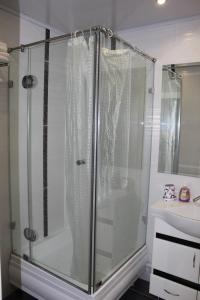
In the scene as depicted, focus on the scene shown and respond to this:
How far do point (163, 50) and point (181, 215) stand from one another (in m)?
1.39

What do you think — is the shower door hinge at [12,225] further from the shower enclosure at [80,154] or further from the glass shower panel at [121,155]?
the glass shower panel at [121,155]

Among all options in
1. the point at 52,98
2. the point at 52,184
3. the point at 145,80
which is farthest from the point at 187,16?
the point at 52,184

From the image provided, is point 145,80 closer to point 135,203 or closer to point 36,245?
point 135,203

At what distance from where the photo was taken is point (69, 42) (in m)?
1.64

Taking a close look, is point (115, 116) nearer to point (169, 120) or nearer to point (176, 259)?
point (169, 120)

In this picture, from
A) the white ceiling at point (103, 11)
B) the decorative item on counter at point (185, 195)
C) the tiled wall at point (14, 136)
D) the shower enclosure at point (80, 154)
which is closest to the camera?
the shower enclosure at point (80, 154)

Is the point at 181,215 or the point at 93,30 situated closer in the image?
the point at 93,30

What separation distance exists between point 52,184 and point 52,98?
75cm

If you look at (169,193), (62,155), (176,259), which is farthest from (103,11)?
(176,259)

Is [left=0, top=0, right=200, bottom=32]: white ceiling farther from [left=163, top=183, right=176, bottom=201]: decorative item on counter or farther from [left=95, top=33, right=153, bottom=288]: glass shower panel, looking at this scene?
[left=163, top=183, right=176, bottom=201]: decorative item on counter

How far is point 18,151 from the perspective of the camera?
2.06 m

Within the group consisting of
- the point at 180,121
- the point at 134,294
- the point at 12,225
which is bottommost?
the point at 134,294

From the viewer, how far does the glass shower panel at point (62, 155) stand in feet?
5.35

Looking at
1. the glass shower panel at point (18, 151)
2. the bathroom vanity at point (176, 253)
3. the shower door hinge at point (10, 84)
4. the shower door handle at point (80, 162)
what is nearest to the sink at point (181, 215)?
the bathroom vanity at point (176, 253)
